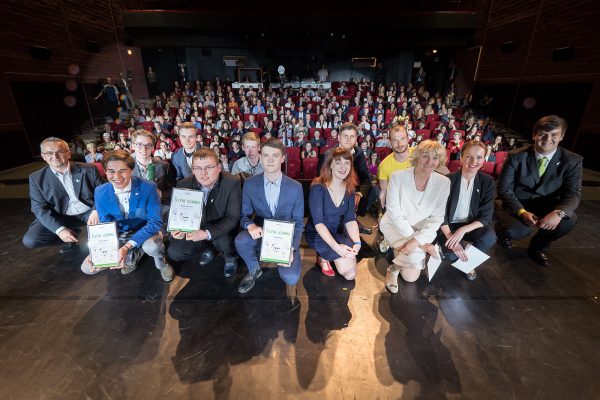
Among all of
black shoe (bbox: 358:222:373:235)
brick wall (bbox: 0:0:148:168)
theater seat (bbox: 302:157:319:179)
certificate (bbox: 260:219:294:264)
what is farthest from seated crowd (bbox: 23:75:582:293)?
brick wall (bbox: 0:0:148:168)

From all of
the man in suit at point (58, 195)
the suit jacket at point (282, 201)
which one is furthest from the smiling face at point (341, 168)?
the man in suit at point (58, 195)

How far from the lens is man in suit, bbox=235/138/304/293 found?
2.25 metres

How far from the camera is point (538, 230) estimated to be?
8.93 ft

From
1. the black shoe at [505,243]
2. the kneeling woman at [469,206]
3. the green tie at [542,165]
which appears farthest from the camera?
the black shoe at [505,243]

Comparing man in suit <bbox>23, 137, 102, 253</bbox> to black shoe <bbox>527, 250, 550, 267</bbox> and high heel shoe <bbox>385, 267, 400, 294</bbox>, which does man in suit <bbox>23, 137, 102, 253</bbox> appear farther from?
black shoe <bbox>527, 250, 550, 267</bbox>

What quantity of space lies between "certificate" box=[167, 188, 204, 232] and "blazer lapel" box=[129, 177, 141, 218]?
0.35 m

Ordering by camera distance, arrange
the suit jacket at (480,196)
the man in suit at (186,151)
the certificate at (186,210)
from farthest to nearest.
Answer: the man in suit at (186,151), the suit jacket at (480,196), the certificate at (186,210)

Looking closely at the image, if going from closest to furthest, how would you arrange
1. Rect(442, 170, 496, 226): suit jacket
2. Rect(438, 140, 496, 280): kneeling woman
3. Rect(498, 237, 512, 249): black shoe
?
Rect(438, 140, 496, 280): kneeling woman → Rect(442, 170, 496, 226): suit jacket → Rect(498, 237, 512, 249): black shoe

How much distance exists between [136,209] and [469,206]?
3.11 meters

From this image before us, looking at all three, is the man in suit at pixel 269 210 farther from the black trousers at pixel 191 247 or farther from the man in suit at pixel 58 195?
the man in suit at pixel 58 195

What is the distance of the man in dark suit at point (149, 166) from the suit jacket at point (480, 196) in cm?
314

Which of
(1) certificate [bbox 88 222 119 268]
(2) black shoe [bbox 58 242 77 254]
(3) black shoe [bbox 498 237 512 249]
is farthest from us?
(2) black shoe [bbox 58 242 77 254]

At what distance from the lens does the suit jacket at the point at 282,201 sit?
90.6 inches

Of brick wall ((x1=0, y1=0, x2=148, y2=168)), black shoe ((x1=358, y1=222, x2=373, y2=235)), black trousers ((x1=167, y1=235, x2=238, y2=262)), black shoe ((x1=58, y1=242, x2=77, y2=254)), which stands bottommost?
black shoe ((x1=58, y1=242, x2=77, y2=254))
